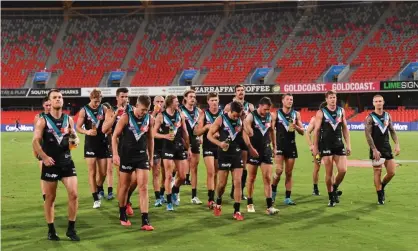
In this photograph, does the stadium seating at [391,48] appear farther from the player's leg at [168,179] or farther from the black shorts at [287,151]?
the player's leg at [168,179]

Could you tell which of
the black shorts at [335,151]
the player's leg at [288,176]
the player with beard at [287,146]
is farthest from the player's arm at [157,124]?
the black shorts at [335,151]

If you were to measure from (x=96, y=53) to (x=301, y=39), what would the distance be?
21458 mm

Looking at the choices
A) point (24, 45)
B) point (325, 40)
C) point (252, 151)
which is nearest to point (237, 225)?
point (252, 151)

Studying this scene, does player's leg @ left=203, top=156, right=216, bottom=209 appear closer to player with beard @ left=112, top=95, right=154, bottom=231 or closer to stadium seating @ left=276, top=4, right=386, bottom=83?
player with beard @ left=112, top=95, right=154, bottom=231

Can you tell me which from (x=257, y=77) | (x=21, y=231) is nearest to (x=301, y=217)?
(x=21, y=231)

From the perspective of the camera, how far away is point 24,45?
62.6m

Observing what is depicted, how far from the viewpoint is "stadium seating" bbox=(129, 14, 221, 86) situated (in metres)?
57.0

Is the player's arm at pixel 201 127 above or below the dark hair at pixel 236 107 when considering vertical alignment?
below

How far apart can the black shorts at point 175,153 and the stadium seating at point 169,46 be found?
144 ft

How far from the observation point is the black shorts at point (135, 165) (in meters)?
9.77

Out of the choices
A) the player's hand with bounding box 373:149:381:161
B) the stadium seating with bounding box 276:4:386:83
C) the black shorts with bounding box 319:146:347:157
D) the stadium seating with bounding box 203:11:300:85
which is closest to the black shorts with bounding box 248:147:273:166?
the black shorts with bounding box 319:146:347:157

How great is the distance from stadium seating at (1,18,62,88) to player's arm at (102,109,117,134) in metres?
49.7

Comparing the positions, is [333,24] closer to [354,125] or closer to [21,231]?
[354,125]

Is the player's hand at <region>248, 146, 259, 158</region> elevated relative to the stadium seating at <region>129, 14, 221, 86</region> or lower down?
lower down
